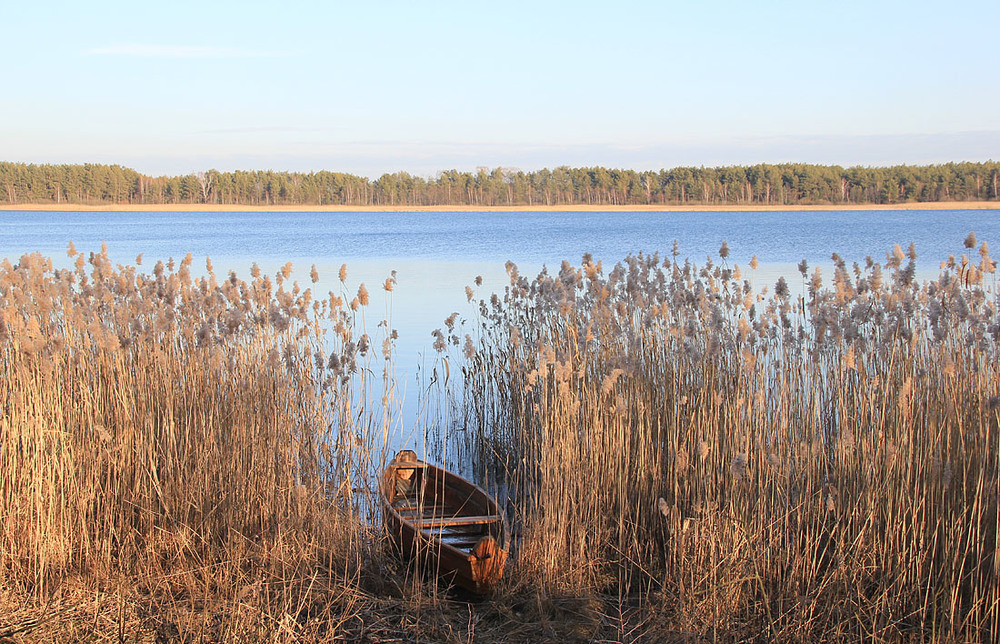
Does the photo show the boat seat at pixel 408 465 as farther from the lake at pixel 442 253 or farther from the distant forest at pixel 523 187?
the distant forest at pixel 523 187

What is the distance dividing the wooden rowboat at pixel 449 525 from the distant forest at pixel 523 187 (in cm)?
8108

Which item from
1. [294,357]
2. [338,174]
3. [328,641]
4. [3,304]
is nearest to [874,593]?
[328,641]

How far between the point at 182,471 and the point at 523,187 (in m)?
93.1

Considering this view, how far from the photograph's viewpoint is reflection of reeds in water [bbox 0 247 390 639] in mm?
3850

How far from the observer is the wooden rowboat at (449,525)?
4.06 meters

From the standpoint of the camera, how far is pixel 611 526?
439 centimetres

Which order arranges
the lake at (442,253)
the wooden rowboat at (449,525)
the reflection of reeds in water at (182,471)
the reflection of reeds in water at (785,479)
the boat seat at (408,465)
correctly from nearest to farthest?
the reflection of reeds in water at (785,479), the reflection of reeds in water at (182,471), the wooden rowboat at (449,525), the boat seat at (408,465), the lake at (442,253)

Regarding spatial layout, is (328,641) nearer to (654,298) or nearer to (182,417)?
(182,417)

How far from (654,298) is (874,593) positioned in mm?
3302

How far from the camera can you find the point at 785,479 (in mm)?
3947

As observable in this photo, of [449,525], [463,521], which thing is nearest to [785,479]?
[463,521]

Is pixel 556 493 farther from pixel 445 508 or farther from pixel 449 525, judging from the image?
pixel 445 508

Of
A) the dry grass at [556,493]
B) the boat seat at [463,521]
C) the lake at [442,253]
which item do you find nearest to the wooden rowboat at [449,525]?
the boat seat at [463,521]

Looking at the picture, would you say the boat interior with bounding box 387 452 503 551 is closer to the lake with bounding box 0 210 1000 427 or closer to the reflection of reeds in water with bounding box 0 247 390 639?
the reflection of reeds in water with bounding box 0 247 390 639
